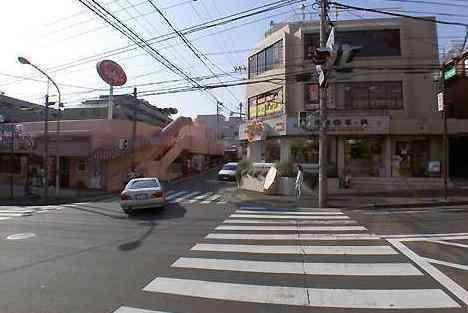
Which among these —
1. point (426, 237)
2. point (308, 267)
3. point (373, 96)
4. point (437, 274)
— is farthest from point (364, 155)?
point (437, 274)

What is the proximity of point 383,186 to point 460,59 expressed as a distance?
Answer: 37.2ft

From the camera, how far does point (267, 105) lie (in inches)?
1383

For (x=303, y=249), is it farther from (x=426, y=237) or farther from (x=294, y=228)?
(x=426, y=237)

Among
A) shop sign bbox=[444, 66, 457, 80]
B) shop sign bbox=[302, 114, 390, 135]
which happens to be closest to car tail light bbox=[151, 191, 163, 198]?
shop sign bbox=[302, 114, 390, 135]

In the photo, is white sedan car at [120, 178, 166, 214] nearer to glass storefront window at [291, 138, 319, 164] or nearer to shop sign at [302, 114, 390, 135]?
shop sign at [302, 114, 390, 135]

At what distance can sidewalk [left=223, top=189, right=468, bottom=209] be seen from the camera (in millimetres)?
20719

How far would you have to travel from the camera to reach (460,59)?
1719 centimetres

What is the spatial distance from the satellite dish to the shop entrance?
12.9m

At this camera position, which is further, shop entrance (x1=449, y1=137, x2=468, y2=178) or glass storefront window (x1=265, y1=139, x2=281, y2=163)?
glass storefront window (x1=265, y1=139, x2=281, y2=163)

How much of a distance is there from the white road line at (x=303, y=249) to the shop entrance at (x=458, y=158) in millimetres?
23884

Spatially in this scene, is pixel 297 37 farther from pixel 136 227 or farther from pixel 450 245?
pixel 450 245

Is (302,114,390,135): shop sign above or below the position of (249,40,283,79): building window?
below

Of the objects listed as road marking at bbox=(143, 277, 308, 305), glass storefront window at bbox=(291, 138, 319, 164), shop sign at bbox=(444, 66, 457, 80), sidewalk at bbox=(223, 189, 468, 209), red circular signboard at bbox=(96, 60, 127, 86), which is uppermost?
red circular signboard at bbox=(96, 60, 127, 86)

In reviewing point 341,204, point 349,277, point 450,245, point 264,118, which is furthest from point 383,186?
point 349,277
